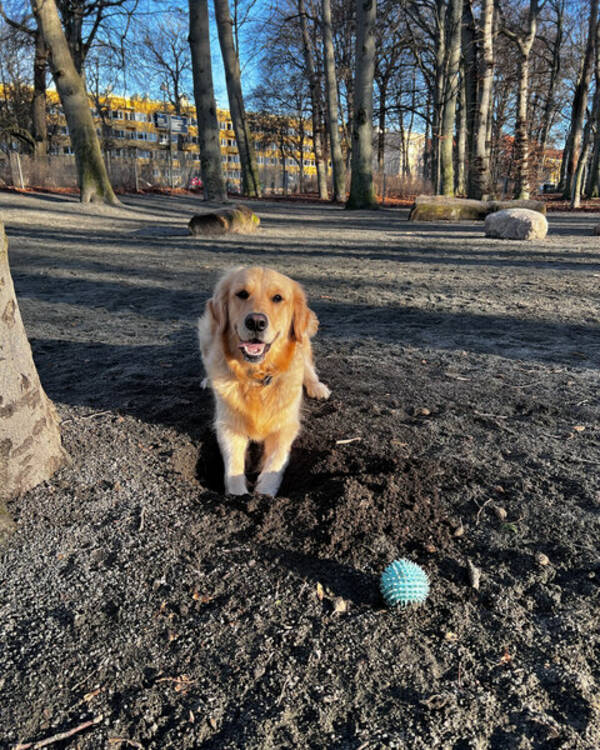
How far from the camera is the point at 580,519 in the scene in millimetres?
2018

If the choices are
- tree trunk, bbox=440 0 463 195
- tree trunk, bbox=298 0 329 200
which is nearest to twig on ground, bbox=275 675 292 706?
tree trunk, bbox=440 0 463 195

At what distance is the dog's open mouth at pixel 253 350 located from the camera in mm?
2689

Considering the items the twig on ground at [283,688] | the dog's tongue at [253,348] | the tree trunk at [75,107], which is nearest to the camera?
→ the twig on ground at [283,688]

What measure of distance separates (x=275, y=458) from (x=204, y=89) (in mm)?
15583

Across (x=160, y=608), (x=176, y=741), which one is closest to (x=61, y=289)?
(x=160, y=608)

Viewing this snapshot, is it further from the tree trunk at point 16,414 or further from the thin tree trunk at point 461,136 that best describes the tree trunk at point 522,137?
the tree trunk at point 16,414

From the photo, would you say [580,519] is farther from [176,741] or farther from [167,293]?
[167,293]

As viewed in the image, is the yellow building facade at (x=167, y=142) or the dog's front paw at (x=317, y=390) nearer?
the dog's front paw at (x=317, y=390)

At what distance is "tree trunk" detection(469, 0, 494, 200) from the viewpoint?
15219mm

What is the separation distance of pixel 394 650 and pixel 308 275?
22.1 feet

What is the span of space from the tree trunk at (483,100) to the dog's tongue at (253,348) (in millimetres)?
16748

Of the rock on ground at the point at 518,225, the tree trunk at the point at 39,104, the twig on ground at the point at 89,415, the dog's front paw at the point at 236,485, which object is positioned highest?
the tree trunk at the point at 39,104

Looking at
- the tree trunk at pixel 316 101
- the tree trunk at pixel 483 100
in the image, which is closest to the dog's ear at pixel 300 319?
the tree trunk at pixel 483 100

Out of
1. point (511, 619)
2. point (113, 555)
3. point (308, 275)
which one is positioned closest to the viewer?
point (511, 619)
